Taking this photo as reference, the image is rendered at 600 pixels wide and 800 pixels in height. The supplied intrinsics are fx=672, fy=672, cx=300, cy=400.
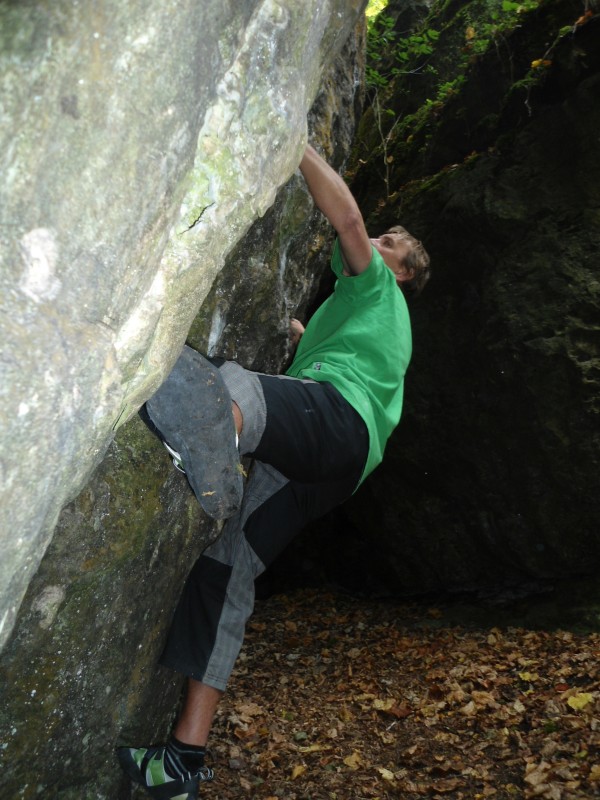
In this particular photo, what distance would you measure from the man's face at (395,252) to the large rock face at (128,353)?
2.22 ft

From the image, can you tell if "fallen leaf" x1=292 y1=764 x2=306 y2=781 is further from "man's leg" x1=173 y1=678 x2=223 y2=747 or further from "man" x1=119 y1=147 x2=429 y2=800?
"man's leg" x1=173 y1=678 x2=223 y2=747

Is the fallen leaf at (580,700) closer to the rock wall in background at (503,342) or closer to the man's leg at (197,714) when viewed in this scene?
the rock wall in background at (503,342)

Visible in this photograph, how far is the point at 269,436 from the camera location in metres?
2.84

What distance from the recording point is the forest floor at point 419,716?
146 inches

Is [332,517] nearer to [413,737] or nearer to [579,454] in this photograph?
[579,454]

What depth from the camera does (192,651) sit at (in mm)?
3525

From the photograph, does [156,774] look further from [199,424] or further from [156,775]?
[199,424]

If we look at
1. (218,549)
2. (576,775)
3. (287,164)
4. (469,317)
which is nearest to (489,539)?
(469,317)

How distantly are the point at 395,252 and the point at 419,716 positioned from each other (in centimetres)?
307

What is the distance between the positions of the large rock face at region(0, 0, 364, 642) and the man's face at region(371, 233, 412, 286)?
7.66 ft

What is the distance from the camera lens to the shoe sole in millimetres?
3270

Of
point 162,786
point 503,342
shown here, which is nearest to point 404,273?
point 503,342

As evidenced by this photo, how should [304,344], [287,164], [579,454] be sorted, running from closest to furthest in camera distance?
[287,164], [304,344], [579,454]

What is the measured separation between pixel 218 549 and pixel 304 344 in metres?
1.30
